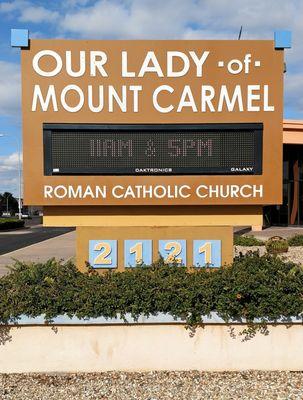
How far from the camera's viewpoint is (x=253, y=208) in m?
6.21

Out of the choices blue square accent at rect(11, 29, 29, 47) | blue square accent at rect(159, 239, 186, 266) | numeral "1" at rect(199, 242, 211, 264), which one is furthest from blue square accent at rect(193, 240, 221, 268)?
blue square accent at rect(11, 29, 29, 47)

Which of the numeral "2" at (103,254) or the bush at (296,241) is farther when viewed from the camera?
the bush at (296,241)

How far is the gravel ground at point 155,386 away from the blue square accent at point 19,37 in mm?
4037

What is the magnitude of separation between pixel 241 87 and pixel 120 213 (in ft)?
7.71

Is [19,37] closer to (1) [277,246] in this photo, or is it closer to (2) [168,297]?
(2) [168,297]

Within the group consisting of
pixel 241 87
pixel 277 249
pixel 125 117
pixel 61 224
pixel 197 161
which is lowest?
pixel 277 249

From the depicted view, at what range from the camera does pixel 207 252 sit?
595 cm

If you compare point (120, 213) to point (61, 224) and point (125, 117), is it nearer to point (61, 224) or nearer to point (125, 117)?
point (61, 224)

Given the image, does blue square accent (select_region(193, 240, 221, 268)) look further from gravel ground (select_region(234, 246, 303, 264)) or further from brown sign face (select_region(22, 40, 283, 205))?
gravel ground (select_region(234, 246, 303, 264))

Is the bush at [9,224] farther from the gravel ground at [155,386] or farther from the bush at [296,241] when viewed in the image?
the gravel ground at [155,386]

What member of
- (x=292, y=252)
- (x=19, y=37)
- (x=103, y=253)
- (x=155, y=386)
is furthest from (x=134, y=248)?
(x=292, y=252)

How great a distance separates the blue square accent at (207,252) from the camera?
5.95 meters

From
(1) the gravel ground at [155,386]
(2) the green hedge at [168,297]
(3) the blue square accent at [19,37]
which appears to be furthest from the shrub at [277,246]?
(3) the blue square accent at [19,37]

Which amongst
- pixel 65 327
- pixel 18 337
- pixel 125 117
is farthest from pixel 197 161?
pixel 18 337
